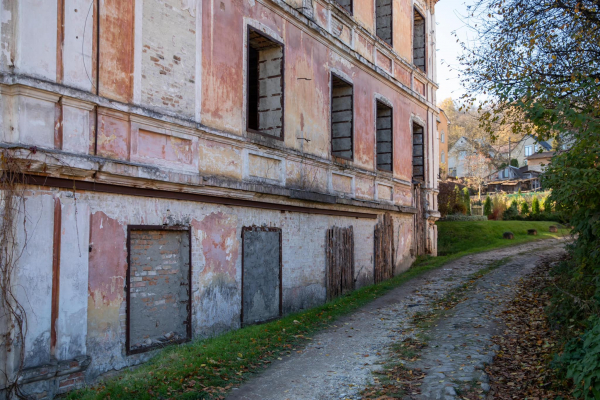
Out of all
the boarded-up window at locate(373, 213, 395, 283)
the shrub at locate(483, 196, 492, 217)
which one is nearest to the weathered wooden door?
the boarded-up window at locate(373, 213, 395, 283)

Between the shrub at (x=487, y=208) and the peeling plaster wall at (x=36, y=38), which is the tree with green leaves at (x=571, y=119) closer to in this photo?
the peeling plaster wall at (x=36, y=38)

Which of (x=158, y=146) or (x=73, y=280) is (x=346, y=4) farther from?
(x=73, y=280)

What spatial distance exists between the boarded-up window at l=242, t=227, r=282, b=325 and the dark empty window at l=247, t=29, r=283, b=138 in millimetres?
2206

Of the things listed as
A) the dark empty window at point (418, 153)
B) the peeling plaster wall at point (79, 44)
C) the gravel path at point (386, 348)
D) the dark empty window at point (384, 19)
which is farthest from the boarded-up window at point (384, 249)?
the peeling plaster wall at point (79, 44)

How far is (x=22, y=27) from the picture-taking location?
18.5 ft

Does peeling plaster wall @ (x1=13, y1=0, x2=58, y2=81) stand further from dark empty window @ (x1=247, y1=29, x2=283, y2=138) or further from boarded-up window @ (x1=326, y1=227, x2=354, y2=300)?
boarded-up window @ (x1=326, y1=227, x2=354, y2=300)

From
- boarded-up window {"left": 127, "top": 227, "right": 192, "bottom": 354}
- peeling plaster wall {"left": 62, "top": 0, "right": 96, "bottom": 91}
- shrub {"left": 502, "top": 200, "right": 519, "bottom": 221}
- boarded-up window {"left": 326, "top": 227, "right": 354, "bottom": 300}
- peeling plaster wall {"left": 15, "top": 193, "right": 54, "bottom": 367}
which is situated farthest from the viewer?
shrub {"left": 502, "top": 200, "right": 519, "bottom": 221}

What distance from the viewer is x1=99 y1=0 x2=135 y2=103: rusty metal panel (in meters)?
6.61

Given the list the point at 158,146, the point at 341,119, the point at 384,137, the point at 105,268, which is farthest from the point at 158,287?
the point at 384,137

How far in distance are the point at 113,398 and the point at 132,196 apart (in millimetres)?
2752

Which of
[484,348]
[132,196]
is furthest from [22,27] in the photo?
[484,348]

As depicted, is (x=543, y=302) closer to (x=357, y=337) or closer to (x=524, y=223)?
(x=357, y=337)

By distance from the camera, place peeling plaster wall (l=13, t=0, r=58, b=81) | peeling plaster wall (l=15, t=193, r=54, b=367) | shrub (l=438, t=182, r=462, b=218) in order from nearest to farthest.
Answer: peeling plaster wall (l=15, t=193, r=54, b=367), peeling plaster wall (l=13, t=0, r=58, b=81), shrub (l=438, t=182, r=462, b=218)

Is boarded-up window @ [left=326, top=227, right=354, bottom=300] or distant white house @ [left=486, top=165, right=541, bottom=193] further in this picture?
distant white house @ [left=486, top=165, right=541, bottom=193]
